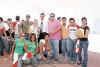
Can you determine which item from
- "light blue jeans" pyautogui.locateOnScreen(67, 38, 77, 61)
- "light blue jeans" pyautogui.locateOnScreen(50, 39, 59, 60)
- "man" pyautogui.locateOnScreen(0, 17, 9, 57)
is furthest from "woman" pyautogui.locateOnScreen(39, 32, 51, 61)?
"man" pyautogui.locateOnScreen(0, 17, 9, 57)

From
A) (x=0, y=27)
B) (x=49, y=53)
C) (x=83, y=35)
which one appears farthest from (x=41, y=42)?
(x=0, y=27)

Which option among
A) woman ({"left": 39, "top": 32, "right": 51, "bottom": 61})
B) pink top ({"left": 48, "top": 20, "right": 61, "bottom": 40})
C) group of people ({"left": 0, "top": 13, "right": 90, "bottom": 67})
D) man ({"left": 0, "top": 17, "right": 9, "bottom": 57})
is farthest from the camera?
man ({"left": 0, "top": 17, "right": 9, "bottom": 57})

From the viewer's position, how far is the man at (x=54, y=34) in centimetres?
1412

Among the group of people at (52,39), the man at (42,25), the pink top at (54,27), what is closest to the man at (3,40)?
the group of people at (52,39)

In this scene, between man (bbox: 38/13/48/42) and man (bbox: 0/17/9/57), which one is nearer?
man (bbox: 38/13/48/42)

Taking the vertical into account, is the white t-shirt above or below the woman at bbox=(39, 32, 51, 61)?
above

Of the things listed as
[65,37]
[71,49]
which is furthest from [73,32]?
[71,49]

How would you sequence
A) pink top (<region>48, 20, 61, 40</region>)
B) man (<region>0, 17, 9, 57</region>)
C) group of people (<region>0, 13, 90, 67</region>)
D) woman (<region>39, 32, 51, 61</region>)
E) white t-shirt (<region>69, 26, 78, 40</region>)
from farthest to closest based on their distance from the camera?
man (<region>0, 17, 9, 57</region>) → pink top (<region>48, 20, 61, 40</region>) → white t-shirt (<region>69, 26, 78, 40</region>) → woman (<region>39, 32, 51, 61</region>) → group of people (<region>0, 13, 90, 67</region>)

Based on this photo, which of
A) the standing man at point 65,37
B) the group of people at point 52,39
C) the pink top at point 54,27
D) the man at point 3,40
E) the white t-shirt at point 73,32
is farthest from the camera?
the man at point 3,40

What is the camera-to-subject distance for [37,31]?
14.3 metres

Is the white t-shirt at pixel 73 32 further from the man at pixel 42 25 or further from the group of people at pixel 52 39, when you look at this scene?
the man at pixel 42 25

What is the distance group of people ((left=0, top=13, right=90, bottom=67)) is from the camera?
42.8 ft

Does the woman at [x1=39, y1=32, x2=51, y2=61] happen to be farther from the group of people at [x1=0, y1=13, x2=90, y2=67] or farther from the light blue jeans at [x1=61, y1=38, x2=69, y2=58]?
the light blue jeans at [x1=61, y1=38, x2=69, y2=58]

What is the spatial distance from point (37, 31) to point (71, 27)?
137 cm
